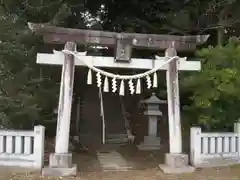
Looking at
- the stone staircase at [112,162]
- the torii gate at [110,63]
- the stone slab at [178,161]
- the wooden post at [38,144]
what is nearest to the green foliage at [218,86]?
the torii gate at [110,63]

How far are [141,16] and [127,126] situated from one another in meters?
4.58

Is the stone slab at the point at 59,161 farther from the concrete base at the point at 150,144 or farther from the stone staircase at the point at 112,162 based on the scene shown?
the concrete base at the point at 150,144

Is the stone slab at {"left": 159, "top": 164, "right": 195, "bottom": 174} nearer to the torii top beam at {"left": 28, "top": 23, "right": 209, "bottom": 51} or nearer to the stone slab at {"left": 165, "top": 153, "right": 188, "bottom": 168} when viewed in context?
the stone slab at {"left": 165, "top": 153, "right": 188, "bottom": 168}

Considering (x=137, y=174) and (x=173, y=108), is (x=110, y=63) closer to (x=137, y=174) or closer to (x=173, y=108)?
(x=173, y=108)

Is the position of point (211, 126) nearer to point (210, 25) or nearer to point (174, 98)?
point (174, 98)

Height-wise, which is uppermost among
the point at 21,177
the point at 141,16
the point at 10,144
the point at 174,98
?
the point at 141,16

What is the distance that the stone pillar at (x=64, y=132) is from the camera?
7439 mm

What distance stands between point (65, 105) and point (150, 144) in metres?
4.77

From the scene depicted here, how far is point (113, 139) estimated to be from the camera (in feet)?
43.0

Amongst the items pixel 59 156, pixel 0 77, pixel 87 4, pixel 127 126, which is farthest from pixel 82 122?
pixel 59 156

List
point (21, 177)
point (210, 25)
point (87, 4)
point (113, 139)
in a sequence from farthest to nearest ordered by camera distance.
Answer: point (87, 4)
point (113, 139)
point (210, 25)
point (21, 177)

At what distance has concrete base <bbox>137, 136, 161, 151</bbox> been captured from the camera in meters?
11.4

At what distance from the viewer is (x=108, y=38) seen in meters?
8.12

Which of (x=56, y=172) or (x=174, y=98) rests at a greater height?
(x=174, y=98)
